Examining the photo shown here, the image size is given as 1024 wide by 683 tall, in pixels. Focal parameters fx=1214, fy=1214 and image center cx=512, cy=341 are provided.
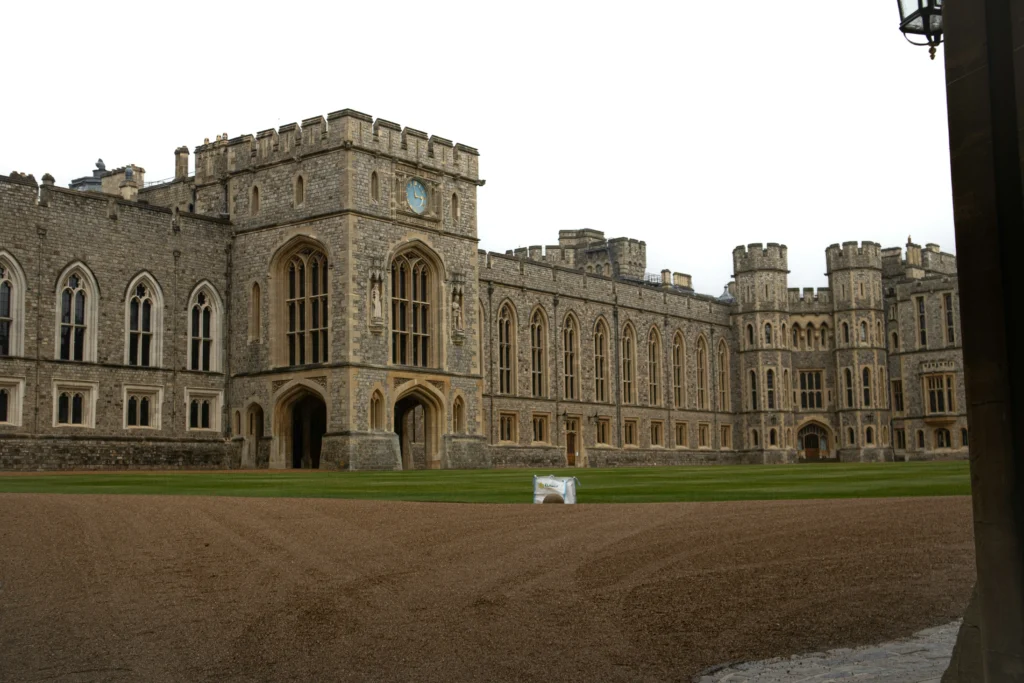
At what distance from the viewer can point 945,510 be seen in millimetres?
14773

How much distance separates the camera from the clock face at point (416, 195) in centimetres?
3888

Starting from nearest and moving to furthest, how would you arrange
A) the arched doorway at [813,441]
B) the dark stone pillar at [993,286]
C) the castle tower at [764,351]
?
the dark stone pillar at [993,286] < the castle tower at [764,351] < the arched doorway at [813,441]

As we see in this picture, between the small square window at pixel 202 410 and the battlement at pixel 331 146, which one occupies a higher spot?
the battlement at pixel 331 146

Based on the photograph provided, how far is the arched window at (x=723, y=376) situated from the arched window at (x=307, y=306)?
1182 inches

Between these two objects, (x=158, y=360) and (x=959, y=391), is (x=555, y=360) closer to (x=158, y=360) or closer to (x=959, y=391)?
(x=158, y=360)

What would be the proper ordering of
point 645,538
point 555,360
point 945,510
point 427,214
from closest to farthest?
point 645,538
point 945,510
point 427,214
point 555,360

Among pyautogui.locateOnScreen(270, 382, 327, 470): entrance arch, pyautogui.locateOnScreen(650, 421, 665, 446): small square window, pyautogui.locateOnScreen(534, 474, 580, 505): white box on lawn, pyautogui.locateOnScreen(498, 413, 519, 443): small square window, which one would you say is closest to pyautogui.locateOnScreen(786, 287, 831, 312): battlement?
pyautogui.locateOnScreen(650, 421, 665, 446): small square window

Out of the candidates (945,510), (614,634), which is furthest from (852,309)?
(614,634)

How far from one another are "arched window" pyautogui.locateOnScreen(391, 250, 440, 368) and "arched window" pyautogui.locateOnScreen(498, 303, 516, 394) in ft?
29.5

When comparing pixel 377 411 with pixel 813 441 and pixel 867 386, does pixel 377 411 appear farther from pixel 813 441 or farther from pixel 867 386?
pixel 813 441

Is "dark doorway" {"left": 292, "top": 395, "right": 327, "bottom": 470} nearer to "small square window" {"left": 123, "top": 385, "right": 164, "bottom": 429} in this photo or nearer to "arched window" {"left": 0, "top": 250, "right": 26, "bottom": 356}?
"small square window" {"left": 123, "top": 385, "right": 164, "bottom": 429}

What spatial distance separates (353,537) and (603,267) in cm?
4910

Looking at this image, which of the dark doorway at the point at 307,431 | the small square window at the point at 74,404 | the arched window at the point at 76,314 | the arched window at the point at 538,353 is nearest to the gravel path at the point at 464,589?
the small square window at the point at 74,404

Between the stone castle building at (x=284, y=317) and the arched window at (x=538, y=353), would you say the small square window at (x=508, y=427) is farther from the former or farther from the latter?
the arched window at (x=538, y=353)
